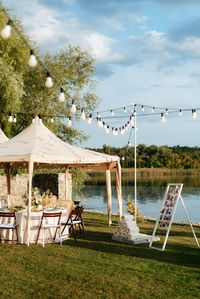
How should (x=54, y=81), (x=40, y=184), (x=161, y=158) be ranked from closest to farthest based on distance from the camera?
(x=54, y=81) < (x=40, y=184) < (x=161, y=158)

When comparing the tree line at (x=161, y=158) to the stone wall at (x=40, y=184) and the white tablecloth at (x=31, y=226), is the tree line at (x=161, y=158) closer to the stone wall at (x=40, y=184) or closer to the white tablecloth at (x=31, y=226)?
the stone wall at (x=40, y=184)

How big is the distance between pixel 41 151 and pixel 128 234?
267 cm

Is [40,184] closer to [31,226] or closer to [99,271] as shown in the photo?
[31,226]

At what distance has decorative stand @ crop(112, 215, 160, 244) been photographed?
25.4 feet

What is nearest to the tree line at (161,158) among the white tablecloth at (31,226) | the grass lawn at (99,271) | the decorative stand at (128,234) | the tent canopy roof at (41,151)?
the tent canopy roof at (41,151)

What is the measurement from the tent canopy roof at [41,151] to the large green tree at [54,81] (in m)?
4.75

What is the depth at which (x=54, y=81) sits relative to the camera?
52.0 feet

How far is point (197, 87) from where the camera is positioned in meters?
11.2

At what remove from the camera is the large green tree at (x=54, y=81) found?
46.4 ft

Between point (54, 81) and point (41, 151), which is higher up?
point (54, 81)

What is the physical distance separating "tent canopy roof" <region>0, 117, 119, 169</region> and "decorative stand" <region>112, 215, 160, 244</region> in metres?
1.72

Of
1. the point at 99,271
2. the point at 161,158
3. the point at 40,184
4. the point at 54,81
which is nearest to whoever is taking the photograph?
the point at 99,271

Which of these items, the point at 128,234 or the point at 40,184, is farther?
the point at 40,184

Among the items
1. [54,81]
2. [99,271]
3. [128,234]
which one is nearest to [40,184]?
[54,81]
